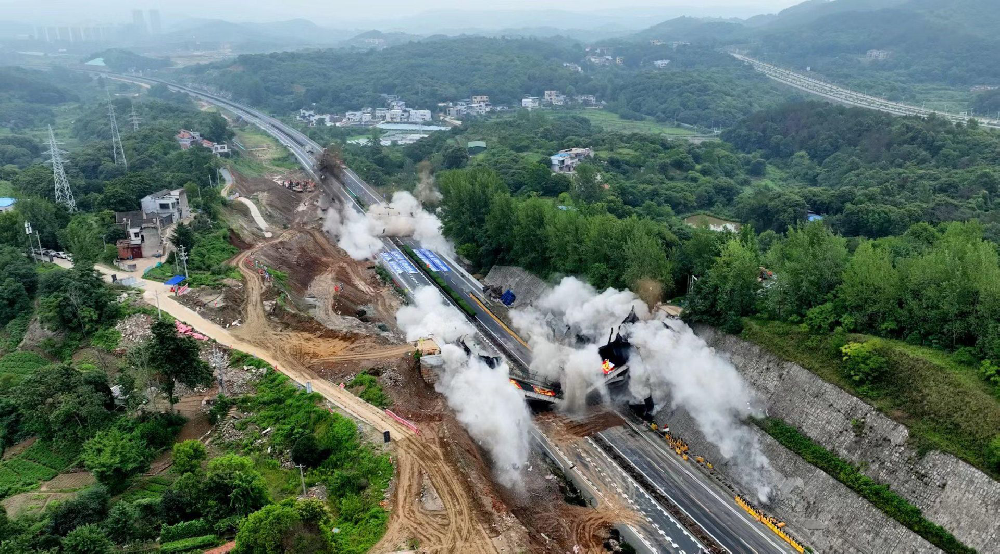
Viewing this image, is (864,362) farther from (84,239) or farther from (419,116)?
(419,116)

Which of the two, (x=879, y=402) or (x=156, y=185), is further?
(x=156, y=185)

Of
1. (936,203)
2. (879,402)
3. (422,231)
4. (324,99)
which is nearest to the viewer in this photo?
(879,402)

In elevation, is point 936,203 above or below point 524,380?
above

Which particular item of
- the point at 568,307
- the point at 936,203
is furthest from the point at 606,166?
the point at 568,307

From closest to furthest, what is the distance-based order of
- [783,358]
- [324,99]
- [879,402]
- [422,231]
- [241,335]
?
1. [879,402]
2. [783,358]
3. [241,335]
4. [422,231]
5. [324,99]

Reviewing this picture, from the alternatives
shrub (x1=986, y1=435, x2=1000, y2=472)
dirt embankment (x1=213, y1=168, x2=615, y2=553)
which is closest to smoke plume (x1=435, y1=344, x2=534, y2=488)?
dirt embankment (x1=213, y1=168, x2=615, y2=553)

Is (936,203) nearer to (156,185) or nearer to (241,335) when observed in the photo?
(241,335)

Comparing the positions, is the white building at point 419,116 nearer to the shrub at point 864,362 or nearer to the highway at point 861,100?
the highway at point 861,100

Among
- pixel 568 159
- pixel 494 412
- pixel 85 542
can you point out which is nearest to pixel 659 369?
pixel 494 412
